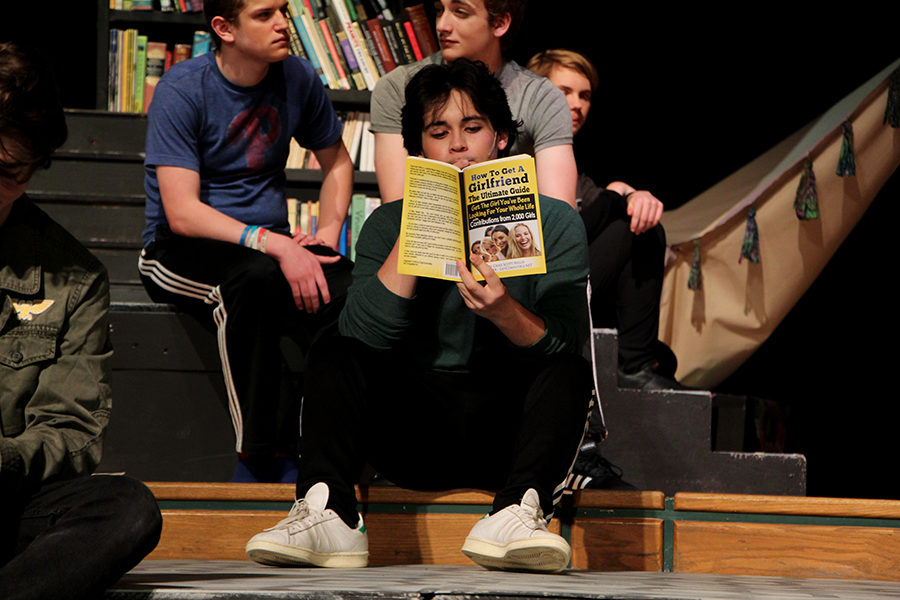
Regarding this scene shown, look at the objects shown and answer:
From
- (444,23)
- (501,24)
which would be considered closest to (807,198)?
(501,24)

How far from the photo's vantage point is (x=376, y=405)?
6.10 ft

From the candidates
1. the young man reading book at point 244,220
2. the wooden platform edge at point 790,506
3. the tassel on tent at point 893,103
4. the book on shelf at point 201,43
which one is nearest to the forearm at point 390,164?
the young man reading book at point 244,220

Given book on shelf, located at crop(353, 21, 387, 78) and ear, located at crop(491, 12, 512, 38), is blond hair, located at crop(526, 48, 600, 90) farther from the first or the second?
book on shelf, located at crop(353, 21, 387, 78)

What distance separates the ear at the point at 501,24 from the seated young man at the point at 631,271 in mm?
520

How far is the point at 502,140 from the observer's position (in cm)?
202

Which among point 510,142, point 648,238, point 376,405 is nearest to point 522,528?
point 376,405

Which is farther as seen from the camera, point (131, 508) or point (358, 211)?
point (358, 211)

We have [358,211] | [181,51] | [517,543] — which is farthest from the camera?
[181,51]

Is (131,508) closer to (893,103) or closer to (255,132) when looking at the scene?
(255,132)

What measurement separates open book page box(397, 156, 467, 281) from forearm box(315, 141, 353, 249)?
1.06 meters

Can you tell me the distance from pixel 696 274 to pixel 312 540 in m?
1.99

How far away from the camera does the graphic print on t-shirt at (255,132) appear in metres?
2.55

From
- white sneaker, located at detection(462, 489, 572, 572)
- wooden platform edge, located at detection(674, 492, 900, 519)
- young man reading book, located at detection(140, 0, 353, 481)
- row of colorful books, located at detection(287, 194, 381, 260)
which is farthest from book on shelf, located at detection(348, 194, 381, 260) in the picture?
white sneaker, located at detection(462, 489, 572, 572)

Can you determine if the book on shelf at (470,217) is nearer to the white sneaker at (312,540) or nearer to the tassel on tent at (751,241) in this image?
the white sneaker at (312,540)
